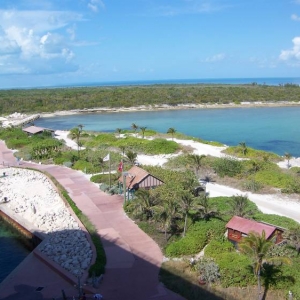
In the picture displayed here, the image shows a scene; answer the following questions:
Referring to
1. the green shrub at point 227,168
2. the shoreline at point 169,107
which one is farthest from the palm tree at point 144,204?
the shoreline at point 169,107

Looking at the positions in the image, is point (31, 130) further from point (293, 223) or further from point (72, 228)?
point (293, 223)

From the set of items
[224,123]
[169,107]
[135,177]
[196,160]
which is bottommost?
[224,123]

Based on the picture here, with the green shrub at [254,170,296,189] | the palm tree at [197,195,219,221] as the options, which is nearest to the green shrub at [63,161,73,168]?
the green shrub at [254,170,296,189]

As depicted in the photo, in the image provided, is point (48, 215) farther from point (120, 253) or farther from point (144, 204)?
point (120, 253)

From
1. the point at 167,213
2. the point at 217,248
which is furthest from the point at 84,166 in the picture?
the point at 217,248

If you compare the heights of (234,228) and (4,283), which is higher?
(234,228)

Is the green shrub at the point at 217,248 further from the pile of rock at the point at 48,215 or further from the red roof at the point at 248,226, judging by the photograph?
the pile of rock at the point at 48,215

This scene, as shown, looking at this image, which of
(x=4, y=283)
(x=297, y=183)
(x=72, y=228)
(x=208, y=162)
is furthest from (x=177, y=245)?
(x=208, y=162)
